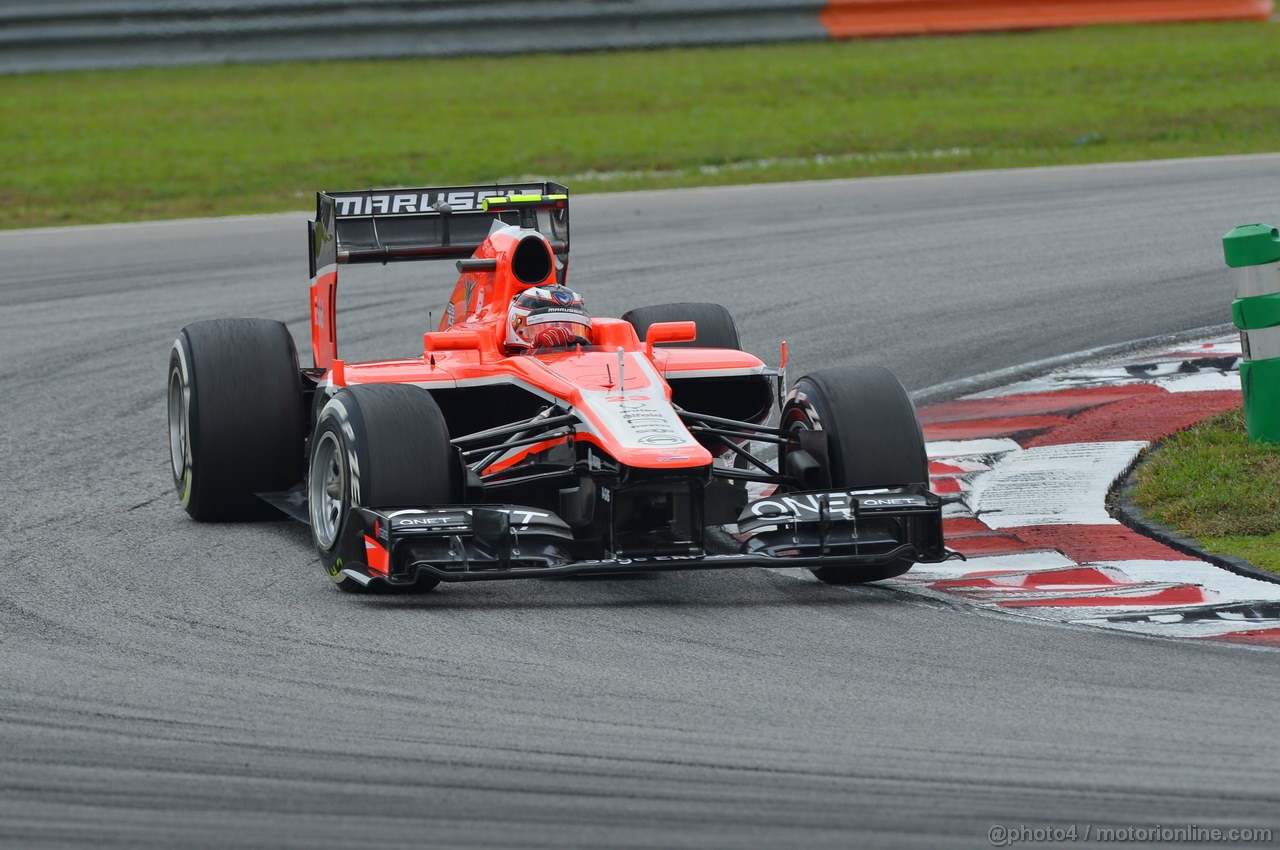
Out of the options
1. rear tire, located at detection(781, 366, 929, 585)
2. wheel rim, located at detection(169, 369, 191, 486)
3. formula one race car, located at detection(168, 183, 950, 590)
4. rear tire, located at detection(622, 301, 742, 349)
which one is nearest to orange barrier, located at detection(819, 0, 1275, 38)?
rear tire, located at detection(622, 301, 742, 349)

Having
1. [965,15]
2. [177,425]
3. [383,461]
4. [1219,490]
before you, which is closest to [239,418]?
[177,425]

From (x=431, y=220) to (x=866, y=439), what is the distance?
283 cm

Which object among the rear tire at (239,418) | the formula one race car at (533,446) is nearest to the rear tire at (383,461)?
the formula one race car at (533,446)

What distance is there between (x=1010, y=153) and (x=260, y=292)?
27.1 ft

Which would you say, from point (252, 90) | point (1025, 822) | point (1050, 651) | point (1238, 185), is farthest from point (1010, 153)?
point (1025, 822)

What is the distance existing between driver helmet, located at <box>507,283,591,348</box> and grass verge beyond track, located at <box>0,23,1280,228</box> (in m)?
9.44

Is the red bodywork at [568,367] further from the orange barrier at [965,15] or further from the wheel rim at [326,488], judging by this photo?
the orange barrier at [965,15]

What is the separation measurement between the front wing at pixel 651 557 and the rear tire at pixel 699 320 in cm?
200

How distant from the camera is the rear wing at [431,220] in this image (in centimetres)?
928

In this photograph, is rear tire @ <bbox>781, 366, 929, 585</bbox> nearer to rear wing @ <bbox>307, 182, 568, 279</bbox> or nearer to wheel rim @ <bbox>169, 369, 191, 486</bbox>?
rear wing @ <bbox>307, 182, 568, 279</bbox>

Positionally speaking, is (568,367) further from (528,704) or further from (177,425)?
(528,704)

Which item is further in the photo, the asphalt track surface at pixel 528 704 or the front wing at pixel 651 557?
the front wing at pixel 651 557

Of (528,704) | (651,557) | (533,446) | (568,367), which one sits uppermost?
(568,367)

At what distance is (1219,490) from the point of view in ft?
26.3
